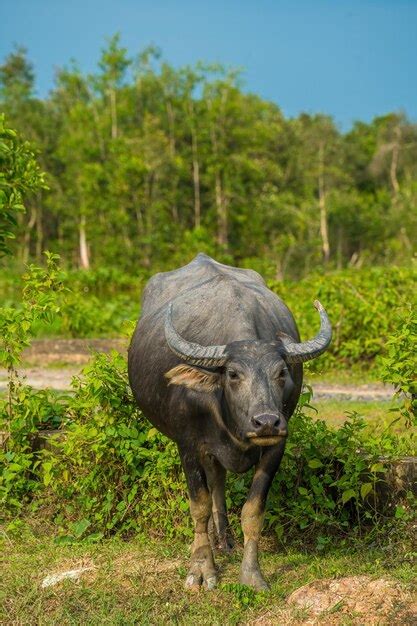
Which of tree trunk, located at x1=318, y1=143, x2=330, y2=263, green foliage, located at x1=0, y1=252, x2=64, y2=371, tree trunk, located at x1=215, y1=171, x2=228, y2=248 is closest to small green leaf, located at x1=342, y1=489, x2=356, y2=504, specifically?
green foliage, located at x1=0, y1=252, x2=64, y2=371

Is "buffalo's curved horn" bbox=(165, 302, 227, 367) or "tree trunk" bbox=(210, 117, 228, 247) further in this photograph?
"tree trunk" bbox=(210, 117, 228, 247)

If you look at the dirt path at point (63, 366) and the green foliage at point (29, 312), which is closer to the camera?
the green foliage at point (29, 312)

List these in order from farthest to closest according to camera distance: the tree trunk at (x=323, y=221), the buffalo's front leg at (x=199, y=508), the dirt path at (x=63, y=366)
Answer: the tree trunk at (x=323, y=221) → the dirt path at (x=63, y=366) → the buffalo's front leg at (x=199, y=508)

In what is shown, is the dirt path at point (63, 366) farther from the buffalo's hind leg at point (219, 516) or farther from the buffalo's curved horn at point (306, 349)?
the buffalo's curved horn at point (306, 349)

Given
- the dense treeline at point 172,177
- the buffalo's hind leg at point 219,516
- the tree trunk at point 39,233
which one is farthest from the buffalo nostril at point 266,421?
the tree trunk at point 39,233

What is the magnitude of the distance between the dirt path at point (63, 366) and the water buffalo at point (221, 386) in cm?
536

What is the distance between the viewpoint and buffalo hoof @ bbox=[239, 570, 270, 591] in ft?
14.8

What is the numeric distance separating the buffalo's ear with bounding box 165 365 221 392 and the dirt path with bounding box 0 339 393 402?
605cm

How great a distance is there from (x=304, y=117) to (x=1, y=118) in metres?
52.2

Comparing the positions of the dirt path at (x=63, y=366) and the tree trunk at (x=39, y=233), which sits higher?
the tree trunk at (x=39, y=233)

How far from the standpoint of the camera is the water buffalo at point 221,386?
14.4 ft

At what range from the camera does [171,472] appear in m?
5.75

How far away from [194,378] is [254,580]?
1050 mm

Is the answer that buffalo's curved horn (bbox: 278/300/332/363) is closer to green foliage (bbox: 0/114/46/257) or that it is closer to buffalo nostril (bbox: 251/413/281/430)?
buffalo nostril (bbox: 251/413/281/430)
